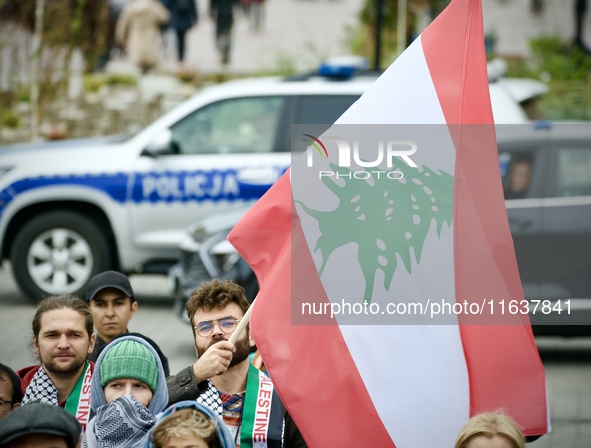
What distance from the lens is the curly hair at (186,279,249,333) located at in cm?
513

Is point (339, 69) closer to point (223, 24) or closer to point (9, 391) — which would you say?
point (9, 391)

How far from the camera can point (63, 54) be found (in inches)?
850

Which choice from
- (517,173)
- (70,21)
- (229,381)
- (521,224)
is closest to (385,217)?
(229,381)

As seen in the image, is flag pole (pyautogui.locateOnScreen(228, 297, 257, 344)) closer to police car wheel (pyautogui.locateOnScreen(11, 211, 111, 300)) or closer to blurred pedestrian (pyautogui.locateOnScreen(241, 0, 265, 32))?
police car wheel (pyautogui.locateOnScreen(11, 211, 111, 300))

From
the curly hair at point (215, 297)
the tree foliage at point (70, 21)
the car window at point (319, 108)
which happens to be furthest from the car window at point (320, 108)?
the tree foliage at point (70, 21)

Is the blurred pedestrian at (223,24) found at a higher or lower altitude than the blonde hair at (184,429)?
higher

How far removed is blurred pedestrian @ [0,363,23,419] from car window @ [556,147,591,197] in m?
6.16

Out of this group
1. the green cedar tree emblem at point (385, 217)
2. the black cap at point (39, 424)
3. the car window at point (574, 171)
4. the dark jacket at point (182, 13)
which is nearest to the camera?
the black cap at point (39, 424)

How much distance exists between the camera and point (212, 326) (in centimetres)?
511

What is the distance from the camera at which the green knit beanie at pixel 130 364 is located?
4590 millimetres

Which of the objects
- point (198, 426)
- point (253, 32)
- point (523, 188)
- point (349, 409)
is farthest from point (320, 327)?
point (253, 32)

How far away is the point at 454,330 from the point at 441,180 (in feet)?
2.09

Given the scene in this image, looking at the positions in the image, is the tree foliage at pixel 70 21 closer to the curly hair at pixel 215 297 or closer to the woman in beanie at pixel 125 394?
the curly hair at pixel 215 297

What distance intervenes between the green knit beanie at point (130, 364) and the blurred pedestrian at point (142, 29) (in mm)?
18057
